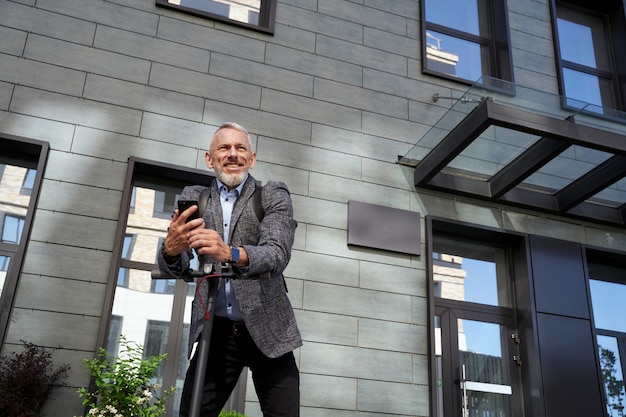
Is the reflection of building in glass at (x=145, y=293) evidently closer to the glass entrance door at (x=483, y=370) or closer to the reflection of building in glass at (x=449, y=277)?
the reflection of building in glass at (x=449, y=277)

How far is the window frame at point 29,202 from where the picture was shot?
429 cm

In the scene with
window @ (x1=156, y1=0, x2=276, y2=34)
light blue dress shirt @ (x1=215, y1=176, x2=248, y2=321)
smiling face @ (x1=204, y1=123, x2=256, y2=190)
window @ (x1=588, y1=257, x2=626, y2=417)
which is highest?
window @ (x1=156, y1=0, x2=276, y2=34)

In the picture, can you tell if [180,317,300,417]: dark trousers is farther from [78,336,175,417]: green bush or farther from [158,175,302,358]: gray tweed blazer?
[78,336,175,417]: green bush

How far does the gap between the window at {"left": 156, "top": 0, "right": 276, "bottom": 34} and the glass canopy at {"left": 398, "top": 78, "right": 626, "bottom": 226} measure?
1.87m

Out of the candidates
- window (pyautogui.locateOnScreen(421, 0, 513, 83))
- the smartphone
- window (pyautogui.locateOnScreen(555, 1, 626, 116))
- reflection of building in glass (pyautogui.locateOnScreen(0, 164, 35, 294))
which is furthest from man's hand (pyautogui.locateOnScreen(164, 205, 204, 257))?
window (pyautogui.locateOnScreen(555, 1, 626, 116))

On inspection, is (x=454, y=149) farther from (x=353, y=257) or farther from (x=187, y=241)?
(x=187, y=241)

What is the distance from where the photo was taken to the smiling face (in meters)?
2.04

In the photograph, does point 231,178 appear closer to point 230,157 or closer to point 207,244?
point 230,157

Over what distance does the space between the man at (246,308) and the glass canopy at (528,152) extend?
3460 millimetres

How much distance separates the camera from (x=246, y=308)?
75.0 inches

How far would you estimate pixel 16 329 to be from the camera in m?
4.28

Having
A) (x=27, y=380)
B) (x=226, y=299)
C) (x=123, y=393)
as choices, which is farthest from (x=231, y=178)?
(x=27, y=380)

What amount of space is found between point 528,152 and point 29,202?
4133 mm

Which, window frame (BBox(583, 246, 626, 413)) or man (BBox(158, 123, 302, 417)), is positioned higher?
window frame (BBox(583, 246, 626, 413))
